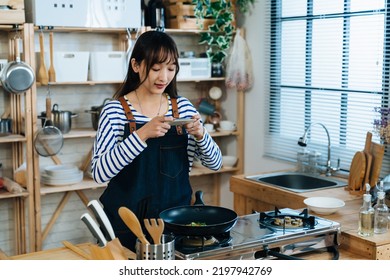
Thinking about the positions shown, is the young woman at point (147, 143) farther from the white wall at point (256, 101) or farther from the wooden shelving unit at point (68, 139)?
the white wall at point (256, 101)

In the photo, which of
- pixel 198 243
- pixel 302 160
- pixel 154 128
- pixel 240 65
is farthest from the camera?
pixel 240 65

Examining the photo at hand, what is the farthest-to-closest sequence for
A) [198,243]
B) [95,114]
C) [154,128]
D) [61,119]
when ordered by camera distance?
[95,114] → [61,119] → [154,128] → [198,243]

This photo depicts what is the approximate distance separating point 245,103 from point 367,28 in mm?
1279

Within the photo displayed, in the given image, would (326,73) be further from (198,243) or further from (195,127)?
(198,243)

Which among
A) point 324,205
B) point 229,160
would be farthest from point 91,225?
point 229,160

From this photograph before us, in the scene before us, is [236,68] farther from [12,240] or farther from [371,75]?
[12,240]

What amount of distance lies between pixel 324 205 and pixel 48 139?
6.25ft

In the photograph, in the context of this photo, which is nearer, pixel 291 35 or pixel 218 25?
pixel 291 35

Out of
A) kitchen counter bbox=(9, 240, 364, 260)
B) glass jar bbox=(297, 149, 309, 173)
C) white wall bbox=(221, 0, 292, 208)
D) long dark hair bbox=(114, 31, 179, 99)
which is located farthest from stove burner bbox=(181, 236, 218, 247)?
white wall bbox=(221, 0, 292, 208)

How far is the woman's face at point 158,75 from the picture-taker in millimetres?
2379

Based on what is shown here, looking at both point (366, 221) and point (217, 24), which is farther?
point (217, 24)

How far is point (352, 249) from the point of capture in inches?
98.2

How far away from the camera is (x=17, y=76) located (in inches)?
152

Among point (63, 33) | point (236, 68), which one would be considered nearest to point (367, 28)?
point (236, 68)
